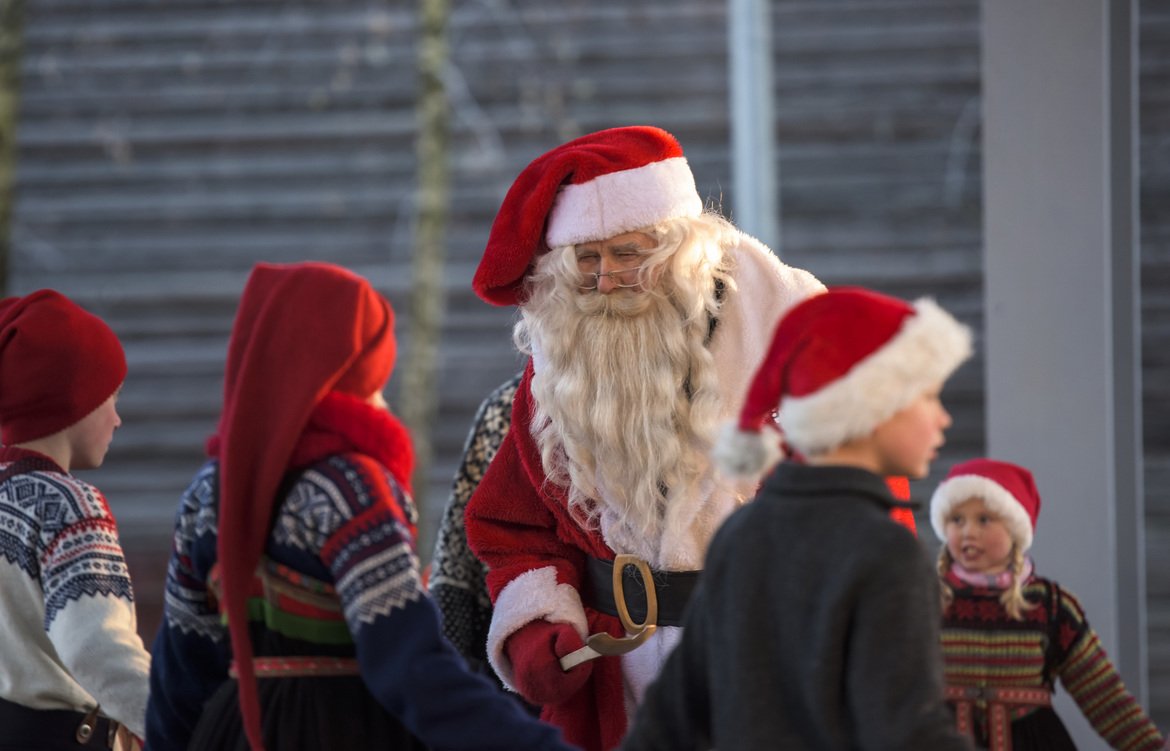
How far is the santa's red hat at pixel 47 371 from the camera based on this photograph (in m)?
2.68

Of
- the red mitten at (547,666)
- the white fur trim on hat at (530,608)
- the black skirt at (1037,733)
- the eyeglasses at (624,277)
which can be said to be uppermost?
the eyeglasses at (624,277)

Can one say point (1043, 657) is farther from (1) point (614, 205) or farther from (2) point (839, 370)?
(2) point (839, 370)

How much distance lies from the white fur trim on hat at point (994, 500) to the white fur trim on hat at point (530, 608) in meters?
0.97

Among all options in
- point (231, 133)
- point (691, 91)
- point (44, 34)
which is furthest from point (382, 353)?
point (44, 34)

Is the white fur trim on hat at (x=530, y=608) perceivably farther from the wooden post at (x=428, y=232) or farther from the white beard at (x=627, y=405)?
the wooden post at (x=428, y=232)

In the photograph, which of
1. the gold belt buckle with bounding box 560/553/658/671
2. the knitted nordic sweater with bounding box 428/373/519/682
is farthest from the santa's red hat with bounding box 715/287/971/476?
the knitted nordic sweater with bounding box 428/373/519/682

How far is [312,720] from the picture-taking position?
2.09m

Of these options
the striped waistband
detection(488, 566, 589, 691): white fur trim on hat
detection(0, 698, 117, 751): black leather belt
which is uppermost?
the striped waistband

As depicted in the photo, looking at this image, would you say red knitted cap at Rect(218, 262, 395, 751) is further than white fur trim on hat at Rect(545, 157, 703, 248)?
No

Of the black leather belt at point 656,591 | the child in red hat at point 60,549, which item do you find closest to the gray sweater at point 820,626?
the black leather belt at point 656,591

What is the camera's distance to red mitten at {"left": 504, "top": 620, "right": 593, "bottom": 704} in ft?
8.42

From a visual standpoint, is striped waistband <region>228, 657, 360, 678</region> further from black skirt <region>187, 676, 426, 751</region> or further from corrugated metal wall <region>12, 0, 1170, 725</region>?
corrugated metal wall <region>12, 0, 1170, 725</region>

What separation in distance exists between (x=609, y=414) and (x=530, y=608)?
383 mm

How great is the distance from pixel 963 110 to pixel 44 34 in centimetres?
411
